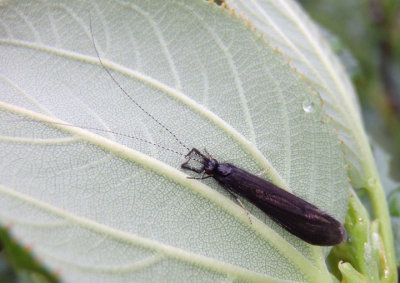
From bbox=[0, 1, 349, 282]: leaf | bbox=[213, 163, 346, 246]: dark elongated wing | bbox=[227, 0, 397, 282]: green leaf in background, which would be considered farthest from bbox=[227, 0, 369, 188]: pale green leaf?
bbox=[213, 163, 346, 246]: dark elongated wing

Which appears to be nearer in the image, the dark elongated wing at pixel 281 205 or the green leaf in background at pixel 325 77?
the dark elongated wing at pixel 281 205

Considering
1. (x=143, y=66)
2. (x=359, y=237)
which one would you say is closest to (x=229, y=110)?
(x=143, y=66)

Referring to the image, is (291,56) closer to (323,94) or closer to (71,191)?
(323,94)

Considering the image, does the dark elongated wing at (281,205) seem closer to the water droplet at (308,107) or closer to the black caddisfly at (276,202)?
the black caddisfly at (276,202)

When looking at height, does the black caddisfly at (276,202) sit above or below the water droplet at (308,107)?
below

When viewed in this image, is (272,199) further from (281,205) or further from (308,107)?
(308,107)

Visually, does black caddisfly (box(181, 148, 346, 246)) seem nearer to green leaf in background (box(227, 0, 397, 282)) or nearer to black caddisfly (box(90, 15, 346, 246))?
black caddisfly (box(90, 15, 346, 246))

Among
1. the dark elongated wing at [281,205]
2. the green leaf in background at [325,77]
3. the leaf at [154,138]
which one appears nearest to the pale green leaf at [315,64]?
the green leaf in background at [325,77]
